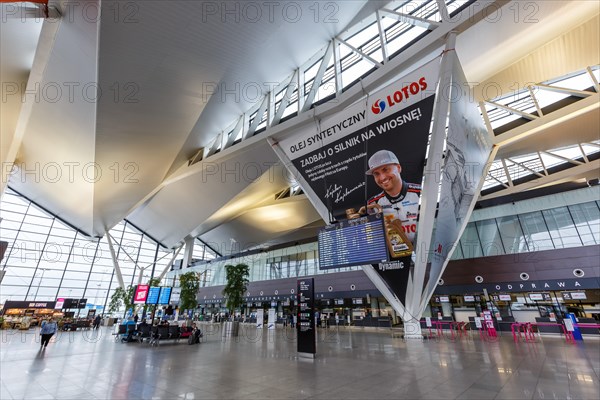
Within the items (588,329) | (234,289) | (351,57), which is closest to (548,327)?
(588,329)

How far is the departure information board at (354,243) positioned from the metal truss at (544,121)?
11454 mm

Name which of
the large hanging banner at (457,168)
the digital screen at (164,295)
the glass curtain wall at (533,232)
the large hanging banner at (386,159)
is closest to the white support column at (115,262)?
the digital screen at (164,295)

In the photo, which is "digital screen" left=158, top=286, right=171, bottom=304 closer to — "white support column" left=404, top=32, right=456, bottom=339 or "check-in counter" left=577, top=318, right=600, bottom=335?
"white support column" left=404, top=32, right=456, bottom=339

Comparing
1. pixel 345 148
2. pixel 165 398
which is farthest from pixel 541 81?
pixel 165 398

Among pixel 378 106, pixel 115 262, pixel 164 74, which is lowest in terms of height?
pixel 115 262

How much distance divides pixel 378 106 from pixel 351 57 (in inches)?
194

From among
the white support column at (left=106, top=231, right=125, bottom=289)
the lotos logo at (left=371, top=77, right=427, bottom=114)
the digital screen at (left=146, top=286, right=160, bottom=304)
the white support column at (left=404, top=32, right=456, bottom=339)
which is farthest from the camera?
the white support column at (left=106, top=231, right=125, bottom=289)

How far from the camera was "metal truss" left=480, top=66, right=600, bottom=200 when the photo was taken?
45.5ft

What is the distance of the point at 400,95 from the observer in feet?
34.7

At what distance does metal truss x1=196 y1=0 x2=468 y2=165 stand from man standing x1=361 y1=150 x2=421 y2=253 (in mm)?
4324

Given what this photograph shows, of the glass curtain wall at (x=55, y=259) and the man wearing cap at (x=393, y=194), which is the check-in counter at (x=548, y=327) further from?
the glass curtain wall at (x=55, y=259)

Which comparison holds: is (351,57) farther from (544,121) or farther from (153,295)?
(153,295)

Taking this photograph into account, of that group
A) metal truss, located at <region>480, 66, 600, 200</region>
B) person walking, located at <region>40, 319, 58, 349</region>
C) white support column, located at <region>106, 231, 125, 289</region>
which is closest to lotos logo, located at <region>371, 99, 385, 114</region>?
metal truss, located at <region>480, 66, 600, 200</region>

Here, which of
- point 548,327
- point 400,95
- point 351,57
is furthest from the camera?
point 548,327
